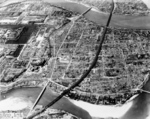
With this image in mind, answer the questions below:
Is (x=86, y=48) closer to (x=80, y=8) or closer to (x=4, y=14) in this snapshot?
(x=80, y=8)

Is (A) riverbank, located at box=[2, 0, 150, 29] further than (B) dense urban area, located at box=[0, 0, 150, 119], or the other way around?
(A) riverbank, located at box=[2, 0, 150, 29]

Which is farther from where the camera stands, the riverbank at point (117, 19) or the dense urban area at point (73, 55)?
the riverbank at point (117, 19)

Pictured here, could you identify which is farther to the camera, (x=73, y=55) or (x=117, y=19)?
(x=117, y=19)

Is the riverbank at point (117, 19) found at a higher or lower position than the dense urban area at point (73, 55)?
higher

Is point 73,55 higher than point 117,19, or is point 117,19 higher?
point 117,19

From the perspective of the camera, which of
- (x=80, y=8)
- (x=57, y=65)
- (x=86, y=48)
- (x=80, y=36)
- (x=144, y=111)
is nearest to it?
(x=144, y=111)

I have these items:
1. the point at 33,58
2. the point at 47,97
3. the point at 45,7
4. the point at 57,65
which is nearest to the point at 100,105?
the point at 47,97

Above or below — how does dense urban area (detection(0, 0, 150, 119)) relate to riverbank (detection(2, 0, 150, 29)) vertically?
below

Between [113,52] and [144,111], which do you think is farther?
[113,52]
